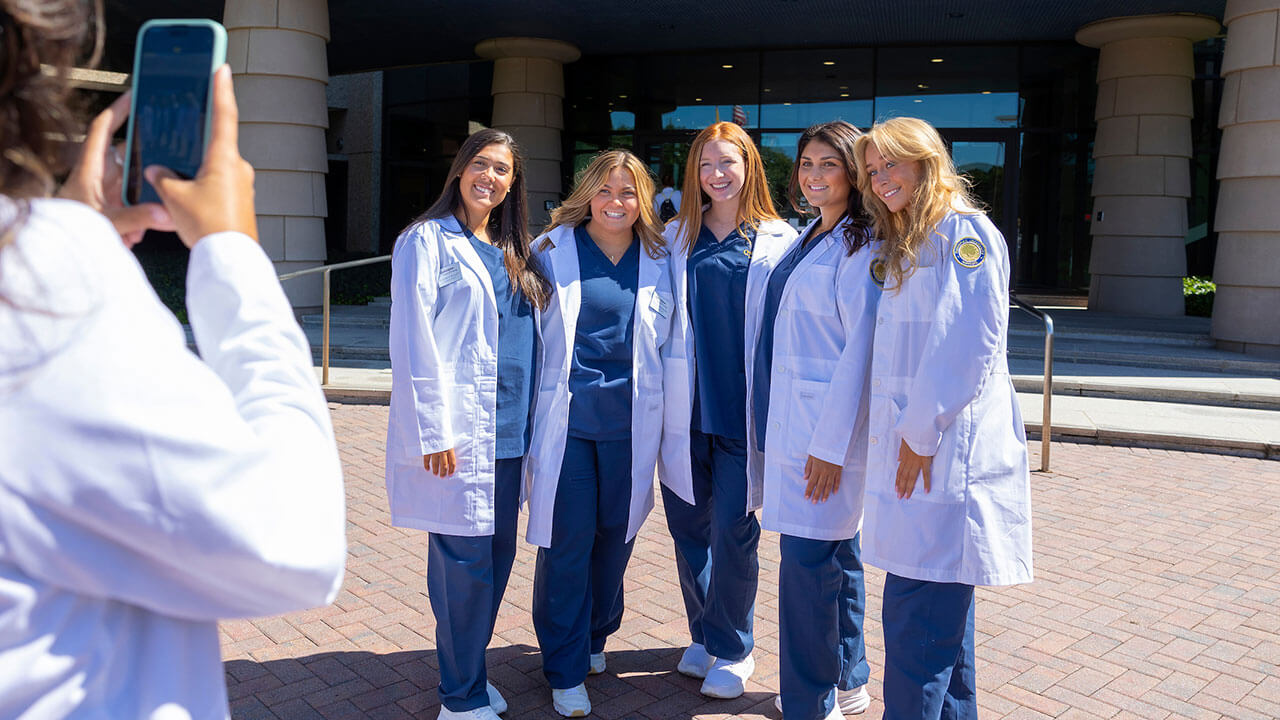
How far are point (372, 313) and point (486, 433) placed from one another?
11.9 m

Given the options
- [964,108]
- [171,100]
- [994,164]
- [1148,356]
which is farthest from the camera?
[994,164]

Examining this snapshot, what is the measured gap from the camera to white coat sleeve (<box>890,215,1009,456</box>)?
2.81m

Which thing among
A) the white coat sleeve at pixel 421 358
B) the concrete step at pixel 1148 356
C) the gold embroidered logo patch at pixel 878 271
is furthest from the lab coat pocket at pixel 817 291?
the concrete step at pixel 1148 356

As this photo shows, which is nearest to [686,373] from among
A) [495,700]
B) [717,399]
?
[717,399]

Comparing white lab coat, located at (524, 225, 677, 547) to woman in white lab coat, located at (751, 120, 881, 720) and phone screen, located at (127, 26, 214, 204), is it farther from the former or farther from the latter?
phone screen, located at (127, 26, 214, 204)

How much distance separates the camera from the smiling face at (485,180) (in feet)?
12.1

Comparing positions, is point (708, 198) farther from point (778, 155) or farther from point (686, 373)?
point (778, 155)

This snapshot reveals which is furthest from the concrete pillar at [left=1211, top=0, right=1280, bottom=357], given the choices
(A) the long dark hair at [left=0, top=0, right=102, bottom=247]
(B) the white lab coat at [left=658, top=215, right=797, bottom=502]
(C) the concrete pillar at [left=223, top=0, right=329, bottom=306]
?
(A) the long dark hair at [left=0, top=0, right=102, bottom=247]

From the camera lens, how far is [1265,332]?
1184cm

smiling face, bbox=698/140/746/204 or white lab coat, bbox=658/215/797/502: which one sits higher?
smiling face, bbox=698/140/746/204

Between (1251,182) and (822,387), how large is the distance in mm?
11130

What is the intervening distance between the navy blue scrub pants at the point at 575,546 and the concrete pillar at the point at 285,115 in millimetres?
10517

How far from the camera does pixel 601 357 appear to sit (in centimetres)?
385

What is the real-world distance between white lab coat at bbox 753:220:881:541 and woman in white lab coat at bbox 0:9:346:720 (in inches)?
95.8
